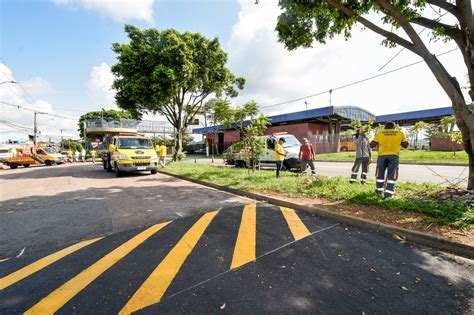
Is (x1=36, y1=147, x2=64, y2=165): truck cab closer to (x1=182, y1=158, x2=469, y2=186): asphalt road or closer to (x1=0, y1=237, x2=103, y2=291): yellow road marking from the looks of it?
(x1=0, y1=237, x2=103, y2=291): yellow road marking

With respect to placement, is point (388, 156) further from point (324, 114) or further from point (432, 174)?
point (324, 114)

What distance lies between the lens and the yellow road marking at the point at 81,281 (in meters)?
2.12

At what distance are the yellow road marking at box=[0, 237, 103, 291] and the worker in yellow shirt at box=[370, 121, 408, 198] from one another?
19.9ft

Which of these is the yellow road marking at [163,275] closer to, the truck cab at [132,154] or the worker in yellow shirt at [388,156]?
the worker in yellow shirt at [388,156]

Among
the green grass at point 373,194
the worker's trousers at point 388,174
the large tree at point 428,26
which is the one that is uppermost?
the large tree at point 428,26

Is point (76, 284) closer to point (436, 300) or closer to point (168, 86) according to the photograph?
point (436, 300)

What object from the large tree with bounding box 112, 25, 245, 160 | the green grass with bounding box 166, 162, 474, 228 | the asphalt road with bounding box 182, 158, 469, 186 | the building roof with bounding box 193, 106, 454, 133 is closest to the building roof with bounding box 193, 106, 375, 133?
the building roof with bounding box 193, 106, 454, 133

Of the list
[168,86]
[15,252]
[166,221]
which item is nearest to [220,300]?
[166,221]

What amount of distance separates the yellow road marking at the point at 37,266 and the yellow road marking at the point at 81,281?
626 millimetres

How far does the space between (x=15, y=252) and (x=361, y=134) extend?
875 cm

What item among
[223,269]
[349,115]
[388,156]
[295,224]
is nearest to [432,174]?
[388,156]

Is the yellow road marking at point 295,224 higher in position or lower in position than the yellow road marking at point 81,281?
higher

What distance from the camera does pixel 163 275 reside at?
261 cm

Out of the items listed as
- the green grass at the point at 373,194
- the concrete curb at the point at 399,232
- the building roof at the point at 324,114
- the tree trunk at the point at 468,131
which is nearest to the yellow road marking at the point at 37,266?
the concrete curb at the point at 399,232
